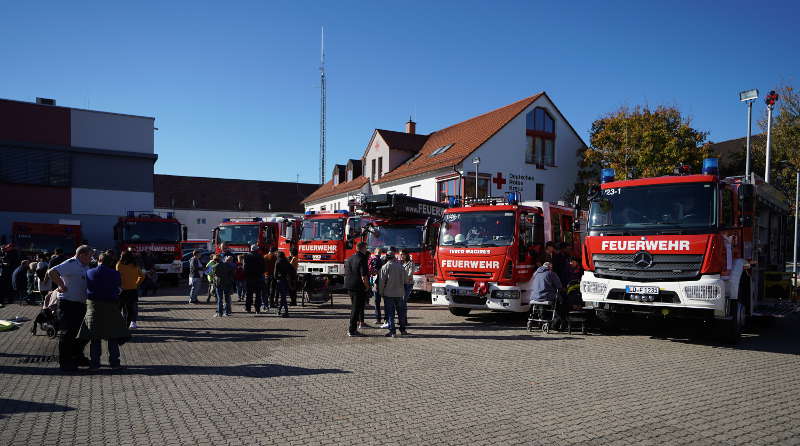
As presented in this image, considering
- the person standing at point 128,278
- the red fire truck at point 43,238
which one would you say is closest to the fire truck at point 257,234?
the red fire truck at point 43,238

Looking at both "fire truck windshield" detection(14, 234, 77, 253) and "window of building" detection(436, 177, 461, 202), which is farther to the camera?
"window of building" detection(436, 177, 461, 202)

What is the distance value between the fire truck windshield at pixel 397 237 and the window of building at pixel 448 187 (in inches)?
525

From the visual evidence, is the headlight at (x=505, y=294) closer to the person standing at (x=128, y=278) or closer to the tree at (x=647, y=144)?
the person standing at (x=128, y=278)

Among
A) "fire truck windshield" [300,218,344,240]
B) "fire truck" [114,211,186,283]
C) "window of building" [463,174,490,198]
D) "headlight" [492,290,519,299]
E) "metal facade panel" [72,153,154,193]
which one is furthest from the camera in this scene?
"metal facade panel" [72,153,154,193]

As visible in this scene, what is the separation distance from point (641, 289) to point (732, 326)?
1727mm

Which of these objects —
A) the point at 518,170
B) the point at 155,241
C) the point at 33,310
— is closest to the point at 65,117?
the point at 155,241

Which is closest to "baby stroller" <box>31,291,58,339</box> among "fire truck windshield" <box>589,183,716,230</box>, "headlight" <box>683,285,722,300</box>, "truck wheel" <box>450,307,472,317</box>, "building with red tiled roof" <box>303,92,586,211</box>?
"truck wheel" <box>450,307,472,317</box>

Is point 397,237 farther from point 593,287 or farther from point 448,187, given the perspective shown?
point 448,187

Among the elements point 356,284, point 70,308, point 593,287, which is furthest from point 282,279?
point 593,287

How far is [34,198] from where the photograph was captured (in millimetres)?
30812

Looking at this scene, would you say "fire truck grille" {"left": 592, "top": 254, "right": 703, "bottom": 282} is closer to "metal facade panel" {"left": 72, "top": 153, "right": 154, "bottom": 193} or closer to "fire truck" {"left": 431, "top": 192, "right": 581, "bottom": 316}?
"fire truck" {"left": 431, "top": 192, "right": 581, "bottom": 316}

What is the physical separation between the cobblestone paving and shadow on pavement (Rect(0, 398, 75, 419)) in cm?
1

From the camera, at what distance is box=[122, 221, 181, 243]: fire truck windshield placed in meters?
22.6

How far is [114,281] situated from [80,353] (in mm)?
1192
